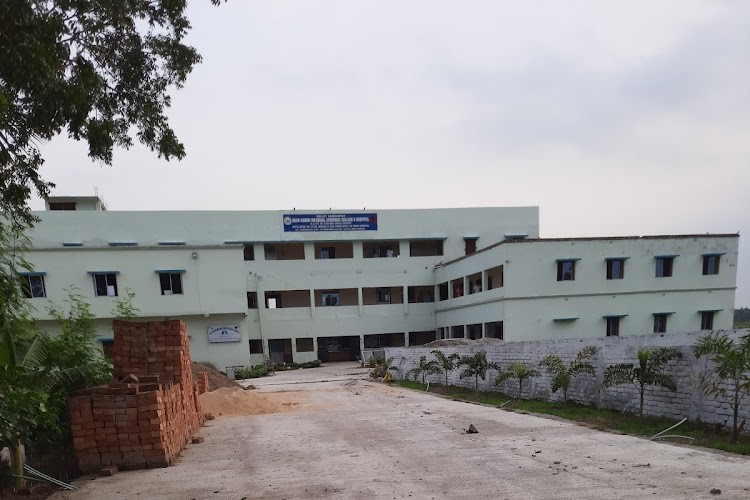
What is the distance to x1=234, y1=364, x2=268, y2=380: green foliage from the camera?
25.7 m

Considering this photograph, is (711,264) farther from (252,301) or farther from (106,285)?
(106,285)

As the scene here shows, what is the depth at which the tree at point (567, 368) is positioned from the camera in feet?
32.9

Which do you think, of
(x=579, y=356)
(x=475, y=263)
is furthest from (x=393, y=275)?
(x=579, y=356)

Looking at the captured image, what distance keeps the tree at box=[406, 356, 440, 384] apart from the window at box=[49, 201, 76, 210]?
82.1ft

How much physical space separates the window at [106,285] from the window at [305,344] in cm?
1182


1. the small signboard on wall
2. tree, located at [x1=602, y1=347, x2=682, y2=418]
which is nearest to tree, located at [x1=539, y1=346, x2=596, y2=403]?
tree, located at [x1=602, y1=347, x2=682, y2=418]

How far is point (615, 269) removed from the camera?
79.9 ft

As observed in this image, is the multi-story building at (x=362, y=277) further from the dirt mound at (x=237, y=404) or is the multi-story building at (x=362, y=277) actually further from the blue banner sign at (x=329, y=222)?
the dirt mound at (x=237, y=404)

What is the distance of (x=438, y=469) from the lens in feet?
19.7

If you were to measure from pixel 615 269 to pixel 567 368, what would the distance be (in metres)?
16.1

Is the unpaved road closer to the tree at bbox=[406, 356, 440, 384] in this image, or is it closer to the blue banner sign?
the tree at bbox=[406, 356, 440, 384]

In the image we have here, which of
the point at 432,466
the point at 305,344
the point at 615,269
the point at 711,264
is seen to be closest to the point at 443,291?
the point at 305,344

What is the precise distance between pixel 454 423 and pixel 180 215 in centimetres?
2504

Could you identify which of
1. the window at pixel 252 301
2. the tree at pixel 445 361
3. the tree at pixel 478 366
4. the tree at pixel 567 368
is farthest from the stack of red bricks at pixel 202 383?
the window at pixel 252 301
